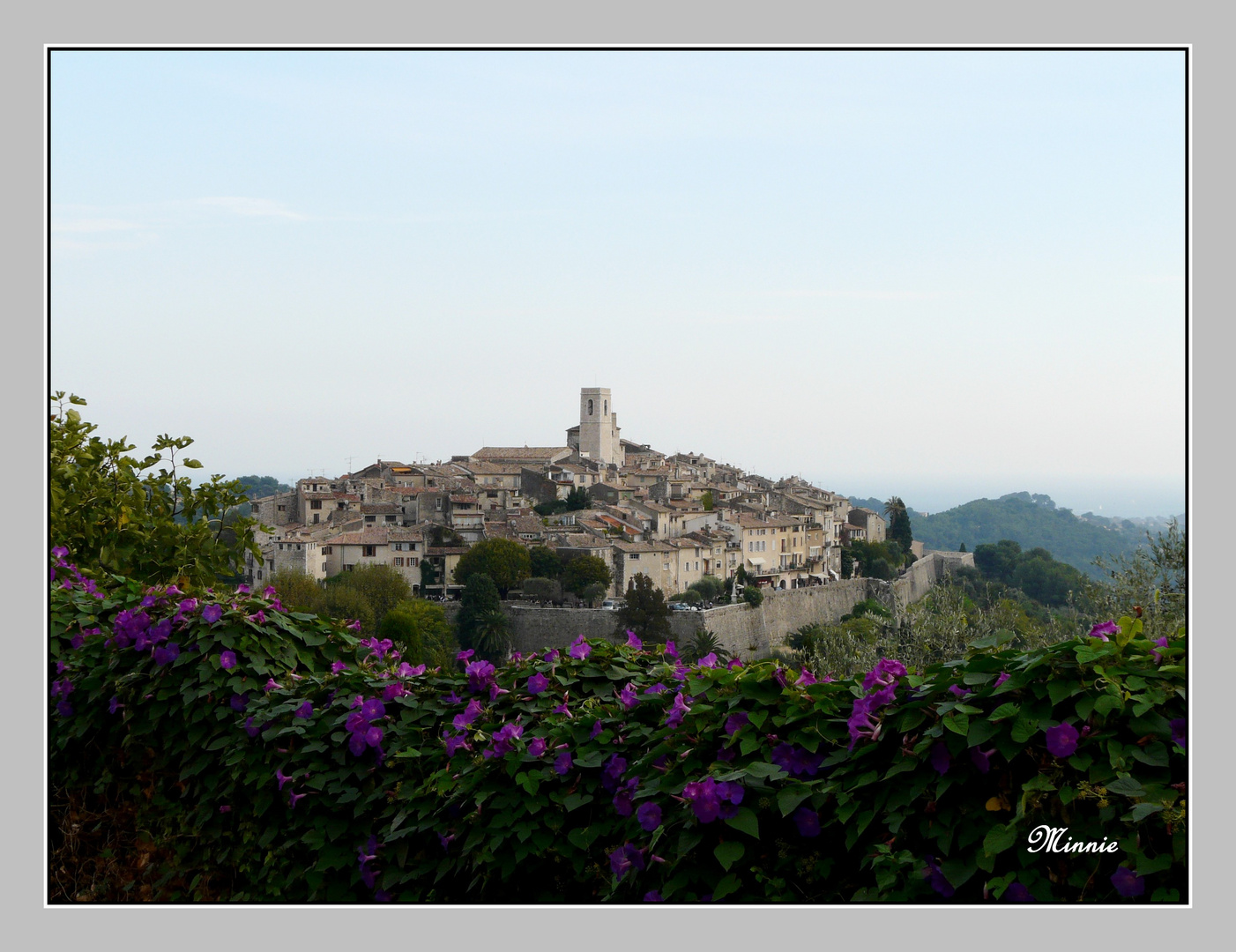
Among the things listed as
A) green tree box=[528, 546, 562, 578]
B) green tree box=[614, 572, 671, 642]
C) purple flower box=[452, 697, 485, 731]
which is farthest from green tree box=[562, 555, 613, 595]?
purple flower box=[452, 697, 485, 731]

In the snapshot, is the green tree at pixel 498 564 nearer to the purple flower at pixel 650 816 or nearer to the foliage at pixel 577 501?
the foliage at pixel 577 501

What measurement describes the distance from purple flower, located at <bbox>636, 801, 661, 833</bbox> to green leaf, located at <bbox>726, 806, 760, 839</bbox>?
12cm

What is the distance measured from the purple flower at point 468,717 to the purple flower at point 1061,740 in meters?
0.97

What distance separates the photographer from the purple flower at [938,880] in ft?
4.48

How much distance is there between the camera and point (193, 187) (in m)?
5.24

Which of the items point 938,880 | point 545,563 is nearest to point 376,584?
point 545,563

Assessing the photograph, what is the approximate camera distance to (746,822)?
1440 mm

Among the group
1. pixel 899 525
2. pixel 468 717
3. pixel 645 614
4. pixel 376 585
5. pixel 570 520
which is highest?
pixel 468 717

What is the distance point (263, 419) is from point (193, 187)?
160 cm

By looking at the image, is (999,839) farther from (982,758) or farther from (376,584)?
(376,584)

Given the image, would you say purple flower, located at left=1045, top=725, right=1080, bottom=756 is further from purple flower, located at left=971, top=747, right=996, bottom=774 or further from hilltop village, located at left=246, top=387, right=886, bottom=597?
hilltop village, located at left=246, top=387, right=886, bottom=597

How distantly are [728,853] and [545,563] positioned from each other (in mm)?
29658

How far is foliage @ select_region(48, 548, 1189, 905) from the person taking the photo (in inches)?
52.5

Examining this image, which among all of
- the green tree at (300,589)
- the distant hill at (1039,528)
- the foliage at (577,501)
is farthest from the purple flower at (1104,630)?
the foliage at (577,501)
